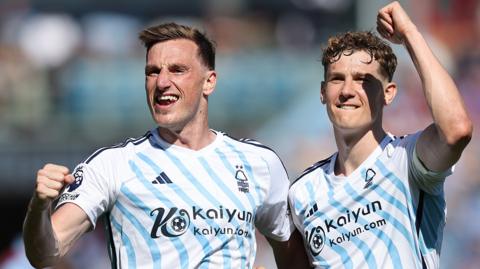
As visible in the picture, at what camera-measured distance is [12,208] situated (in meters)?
14.9

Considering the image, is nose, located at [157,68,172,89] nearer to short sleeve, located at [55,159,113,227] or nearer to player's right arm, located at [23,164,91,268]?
short sleeve, located at [55,159,113,227]

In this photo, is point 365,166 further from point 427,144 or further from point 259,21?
point 259,21

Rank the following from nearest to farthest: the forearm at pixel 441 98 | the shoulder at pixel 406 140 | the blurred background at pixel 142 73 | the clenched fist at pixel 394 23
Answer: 1. the forearm at pixel 441 98
2. the clenched fist at pixel 394 23
3. the shoulder at pixel 406 140
4. the blurred background at pixel 142 73

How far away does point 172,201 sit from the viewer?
5777 mm

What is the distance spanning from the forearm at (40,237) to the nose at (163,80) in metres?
1.03

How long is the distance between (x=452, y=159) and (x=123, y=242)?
1800 millimetres

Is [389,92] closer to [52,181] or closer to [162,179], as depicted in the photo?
[162,179]

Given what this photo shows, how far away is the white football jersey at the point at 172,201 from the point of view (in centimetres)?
568

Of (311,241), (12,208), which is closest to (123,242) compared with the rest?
(311,241)

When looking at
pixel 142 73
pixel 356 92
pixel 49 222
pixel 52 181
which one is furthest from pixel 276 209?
pixel 142 73

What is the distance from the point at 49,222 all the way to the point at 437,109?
2.01 meters

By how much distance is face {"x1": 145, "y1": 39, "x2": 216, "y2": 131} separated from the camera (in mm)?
5906

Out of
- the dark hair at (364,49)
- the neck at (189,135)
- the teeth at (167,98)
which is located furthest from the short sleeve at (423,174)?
the teeth at (167,98)

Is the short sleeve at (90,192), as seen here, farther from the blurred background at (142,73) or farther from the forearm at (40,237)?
the blurred background at (142,73)
